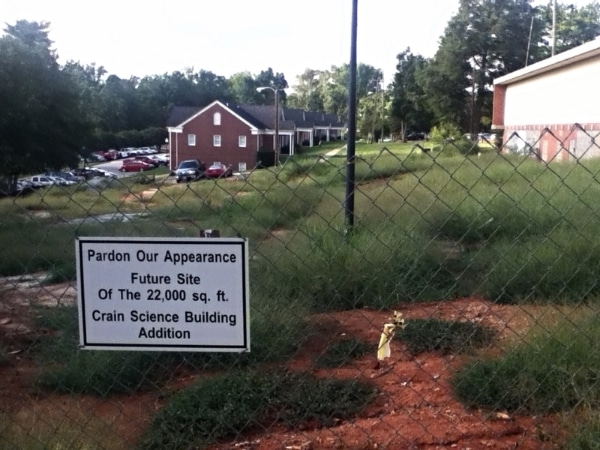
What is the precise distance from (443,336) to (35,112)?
27804mm

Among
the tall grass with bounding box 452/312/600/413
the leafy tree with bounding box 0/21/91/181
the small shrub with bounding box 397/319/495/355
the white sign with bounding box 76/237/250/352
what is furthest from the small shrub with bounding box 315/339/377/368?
the leafy tree with bounding box 0/21/91/181

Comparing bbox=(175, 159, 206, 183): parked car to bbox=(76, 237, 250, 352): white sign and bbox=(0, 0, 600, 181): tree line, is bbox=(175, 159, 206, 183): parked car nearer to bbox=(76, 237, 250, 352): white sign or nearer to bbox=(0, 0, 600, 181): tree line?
bbox=(76, 237, 250, 352): white sign

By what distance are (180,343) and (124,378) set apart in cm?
247

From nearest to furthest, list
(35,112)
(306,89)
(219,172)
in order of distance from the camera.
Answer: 1. (35,112)
2. (219,172)
3. (306,89)

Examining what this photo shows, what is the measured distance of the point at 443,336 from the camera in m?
5.06

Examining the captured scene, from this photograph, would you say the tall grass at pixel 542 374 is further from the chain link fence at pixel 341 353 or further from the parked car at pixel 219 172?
the parked car at pixel 219 172

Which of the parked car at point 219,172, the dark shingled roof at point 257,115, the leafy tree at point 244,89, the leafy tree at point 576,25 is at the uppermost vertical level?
the leafy tree at point 576,25

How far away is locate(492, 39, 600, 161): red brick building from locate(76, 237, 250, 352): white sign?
17.2 metres

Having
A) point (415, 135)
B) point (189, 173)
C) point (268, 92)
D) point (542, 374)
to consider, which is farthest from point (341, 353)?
point (268, 92)

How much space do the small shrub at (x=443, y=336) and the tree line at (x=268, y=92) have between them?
55.9 ft

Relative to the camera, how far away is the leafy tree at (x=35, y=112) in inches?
1122

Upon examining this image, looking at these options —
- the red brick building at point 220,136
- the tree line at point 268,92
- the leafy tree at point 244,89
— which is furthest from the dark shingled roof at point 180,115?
the leafy tree at point 244,89

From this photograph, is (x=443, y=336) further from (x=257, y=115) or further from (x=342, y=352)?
(x=257, y=115)

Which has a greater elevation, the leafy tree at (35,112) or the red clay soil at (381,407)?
the leafy tree at (35,112)
